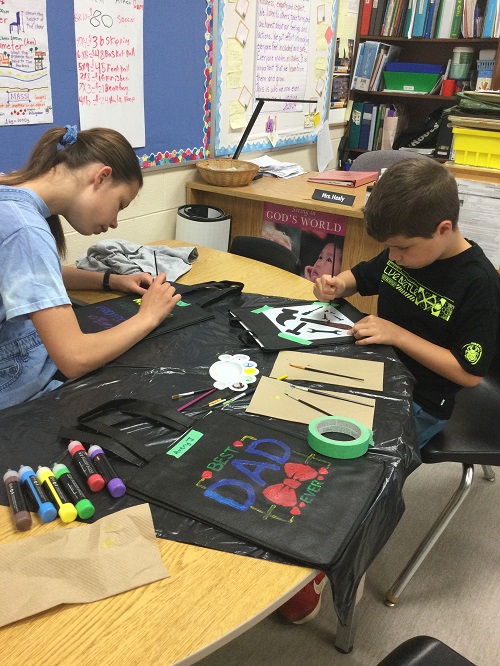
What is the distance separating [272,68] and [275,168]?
596 millimetres

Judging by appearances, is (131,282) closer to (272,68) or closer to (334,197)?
(334,197)

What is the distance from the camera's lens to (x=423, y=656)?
2.57 feet

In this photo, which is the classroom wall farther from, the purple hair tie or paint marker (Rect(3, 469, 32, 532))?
paint marker (Rect(3, 469, 32, 532))

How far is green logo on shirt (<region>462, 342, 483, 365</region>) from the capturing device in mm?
1255

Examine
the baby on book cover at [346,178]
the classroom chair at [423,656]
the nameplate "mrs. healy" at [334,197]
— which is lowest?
the classroom chair at [423,656]

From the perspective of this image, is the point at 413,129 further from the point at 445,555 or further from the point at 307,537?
the point at 307,537

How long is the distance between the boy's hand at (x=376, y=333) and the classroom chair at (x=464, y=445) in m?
0.30

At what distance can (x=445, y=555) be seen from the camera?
1715mm

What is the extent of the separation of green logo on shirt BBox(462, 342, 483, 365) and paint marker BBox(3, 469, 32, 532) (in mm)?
971

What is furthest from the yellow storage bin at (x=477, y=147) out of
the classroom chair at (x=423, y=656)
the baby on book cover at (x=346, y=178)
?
the classroom chair at (x=423, y=656)

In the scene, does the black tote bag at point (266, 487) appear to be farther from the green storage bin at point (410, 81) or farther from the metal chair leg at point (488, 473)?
the green storage bin at point (410, 81)

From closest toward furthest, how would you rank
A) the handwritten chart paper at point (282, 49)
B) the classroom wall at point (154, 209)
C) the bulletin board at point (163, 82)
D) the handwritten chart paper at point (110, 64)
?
the bulletin board at point (163, 82)
the handwritten chart paper at point (110, 64)
the classroom wall at point (154, 209)
the handwritten chart paper at point (282, 49)

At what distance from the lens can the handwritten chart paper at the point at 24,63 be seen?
174 cm

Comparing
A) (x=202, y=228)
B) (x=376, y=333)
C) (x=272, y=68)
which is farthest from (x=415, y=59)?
(x=376, y=333)
